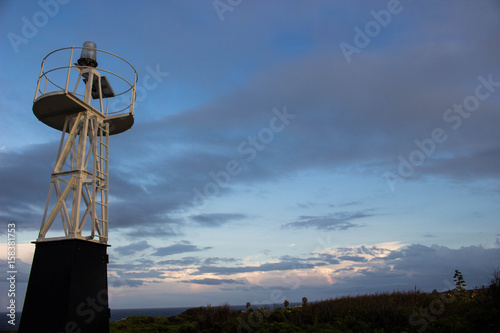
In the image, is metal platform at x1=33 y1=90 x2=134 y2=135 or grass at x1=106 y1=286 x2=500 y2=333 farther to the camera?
metal platform at x1=33 y1=90 x2=134 y2=135

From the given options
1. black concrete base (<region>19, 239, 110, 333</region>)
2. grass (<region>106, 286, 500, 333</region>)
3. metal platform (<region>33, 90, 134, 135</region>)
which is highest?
metal platform (<region>33, 90, 134, 135</region>)

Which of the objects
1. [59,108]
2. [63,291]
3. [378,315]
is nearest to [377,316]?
[378,315]

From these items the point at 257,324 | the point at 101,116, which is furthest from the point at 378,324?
the point at 101,116

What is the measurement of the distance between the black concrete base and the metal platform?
232 inches

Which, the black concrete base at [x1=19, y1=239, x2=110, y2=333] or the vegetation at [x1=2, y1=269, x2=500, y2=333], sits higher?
the black concrete base at [x1=19, y1=239, x2=110, y2=333]

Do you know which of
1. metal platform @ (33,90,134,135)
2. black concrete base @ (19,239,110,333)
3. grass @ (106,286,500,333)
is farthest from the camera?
metal platform @ (33,90,134,135)

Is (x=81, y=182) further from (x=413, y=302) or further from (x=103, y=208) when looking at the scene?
(x=413, y=302)

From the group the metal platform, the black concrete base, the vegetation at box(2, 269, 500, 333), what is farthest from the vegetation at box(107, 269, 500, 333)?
the metal platform

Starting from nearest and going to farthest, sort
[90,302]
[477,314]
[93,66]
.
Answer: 1. [477,314]
2. [90,302]
3. [93,66]

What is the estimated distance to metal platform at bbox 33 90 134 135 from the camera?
51.8 ft

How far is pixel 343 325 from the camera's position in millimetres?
12352

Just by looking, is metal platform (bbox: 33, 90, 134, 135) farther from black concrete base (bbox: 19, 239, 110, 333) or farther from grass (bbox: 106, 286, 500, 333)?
grass (bbox: 106, 286, 500, 333)

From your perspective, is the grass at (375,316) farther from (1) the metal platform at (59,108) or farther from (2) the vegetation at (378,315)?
(1) the metal platform at (59,108)

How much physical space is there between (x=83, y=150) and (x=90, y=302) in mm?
6288
